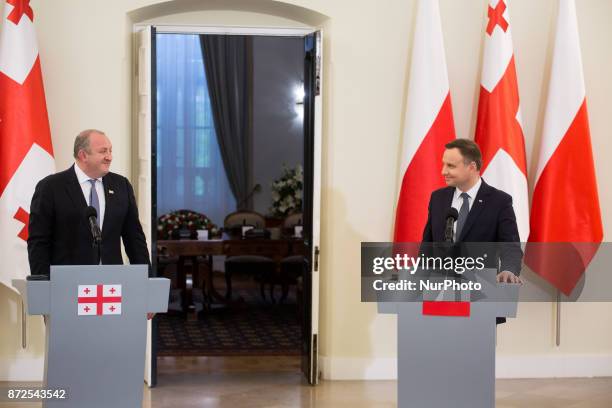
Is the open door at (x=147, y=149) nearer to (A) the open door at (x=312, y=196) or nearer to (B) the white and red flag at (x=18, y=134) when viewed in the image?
(B) the white and red flag at (x=18, y=134)

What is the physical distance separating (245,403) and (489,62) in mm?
3042

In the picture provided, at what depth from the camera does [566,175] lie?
6656 mm

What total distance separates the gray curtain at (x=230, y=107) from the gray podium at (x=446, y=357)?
8.61 meters

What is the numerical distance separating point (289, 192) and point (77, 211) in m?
7.46

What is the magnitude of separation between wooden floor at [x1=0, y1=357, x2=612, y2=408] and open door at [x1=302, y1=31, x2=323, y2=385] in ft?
0.90

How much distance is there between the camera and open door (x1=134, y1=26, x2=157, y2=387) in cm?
642

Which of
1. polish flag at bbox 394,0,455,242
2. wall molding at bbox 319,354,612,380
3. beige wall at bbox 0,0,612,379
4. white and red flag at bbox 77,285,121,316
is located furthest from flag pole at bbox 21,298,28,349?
polish flag at bbox 394,0,455,242

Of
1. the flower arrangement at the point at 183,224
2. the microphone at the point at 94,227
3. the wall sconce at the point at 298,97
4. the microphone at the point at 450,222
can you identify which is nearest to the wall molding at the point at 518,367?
the microphone at the point at 450,222

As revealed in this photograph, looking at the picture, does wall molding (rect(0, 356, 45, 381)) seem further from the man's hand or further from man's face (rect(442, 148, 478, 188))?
the man's hand

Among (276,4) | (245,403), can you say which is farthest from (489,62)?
(245,403)

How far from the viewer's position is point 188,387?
6559mm

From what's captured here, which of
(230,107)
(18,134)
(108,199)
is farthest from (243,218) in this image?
(108,199)

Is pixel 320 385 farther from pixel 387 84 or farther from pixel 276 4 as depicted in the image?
pixel 276 4

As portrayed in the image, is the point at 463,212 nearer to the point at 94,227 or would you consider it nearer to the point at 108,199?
the point at 108,199
